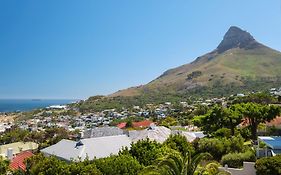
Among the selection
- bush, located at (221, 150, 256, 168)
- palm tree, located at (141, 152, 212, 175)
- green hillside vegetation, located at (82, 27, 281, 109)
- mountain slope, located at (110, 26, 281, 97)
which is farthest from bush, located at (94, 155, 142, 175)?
mountain slope, located at (110, 26, 281, 97)

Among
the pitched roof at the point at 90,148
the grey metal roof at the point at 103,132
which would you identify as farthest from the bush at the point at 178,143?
the grey metal roof at the point at 103,132

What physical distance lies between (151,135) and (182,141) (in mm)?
8674

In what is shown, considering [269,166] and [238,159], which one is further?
[238,159]

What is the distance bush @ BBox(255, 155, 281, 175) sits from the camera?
62.7ft

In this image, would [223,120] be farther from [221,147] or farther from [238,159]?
[238,159]

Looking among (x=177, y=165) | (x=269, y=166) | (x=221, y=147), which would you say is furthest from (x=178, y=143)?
(x=177, y=165)

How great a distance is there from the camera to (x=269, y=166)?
19.4m

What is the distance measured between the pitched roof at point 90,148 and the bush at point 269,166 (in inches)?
540

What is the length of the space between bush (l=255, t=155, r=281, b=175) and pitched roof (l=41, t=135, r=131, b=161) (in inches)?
540

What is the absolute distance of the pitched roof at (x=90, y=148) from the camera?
29.8m

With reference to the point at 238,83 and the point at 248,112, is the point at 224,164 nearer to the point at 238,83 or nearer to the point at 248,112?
the point at 248,112

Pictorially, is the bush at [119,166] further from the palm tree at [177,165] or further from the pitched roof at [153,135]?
the pitched roof at [153,135]

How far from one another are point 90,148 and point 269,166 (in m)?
16.0

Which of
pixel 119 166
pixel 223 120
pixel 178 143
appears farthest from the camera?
pixel 223 120
